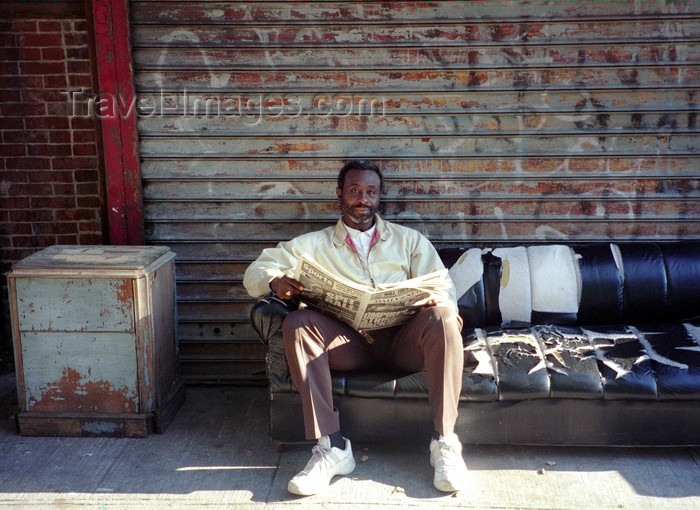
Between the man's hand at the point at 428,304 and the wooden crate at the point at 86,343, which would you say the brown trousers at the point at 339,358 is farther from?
the wooden crate at the point at 86,343

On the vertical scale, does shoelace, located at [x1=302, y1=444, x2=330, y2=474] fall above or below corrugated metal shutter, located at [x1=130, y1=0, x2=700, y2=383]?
below

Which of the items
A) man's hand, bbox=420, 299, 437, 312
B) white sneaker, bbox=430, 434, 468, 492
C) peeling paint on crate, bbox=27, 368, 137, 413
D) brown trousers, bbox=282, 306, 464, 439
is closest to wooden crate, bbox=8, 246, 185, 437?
peeling paint on crate, bbox=27, 368, 137, 413

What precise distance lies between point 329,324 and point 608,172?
2.14 metres

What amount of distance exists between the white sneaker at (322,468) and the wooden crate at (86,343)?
106 centimetres

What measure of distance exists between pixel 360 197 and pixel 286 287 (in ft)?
2.32

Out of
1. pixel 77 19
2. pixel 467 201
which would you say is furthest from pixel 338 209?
pixel 77 19

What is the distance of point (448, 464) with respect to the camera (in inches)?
141

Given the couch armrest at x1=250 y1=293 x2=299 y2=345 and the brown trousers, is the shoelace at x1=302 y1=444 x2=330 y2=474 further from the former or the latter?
the couch armrest at x1=250 y1=293 x2=299 y2=345

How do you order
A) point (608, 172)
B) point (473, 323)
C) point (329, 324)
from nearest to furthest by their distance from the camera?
point (329, 324) → point (473, 323) → point (608, 172)

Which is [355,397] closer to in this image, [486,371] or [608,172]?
[486,371]

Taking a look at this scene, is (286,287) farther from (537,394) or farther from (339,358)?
(537,394)

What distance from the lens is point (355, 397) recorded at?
3809 mm

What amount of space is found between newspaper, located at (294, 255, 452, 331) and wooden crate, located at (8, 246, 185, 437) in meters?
0.98

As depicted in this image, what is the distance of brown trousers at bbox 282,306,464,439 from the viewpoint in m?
3.63
